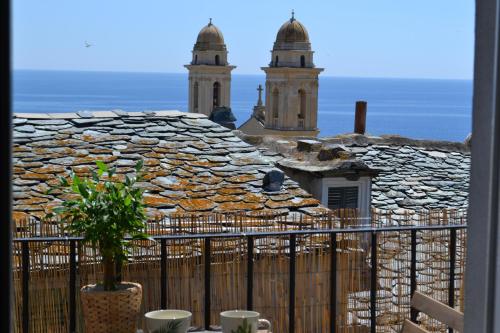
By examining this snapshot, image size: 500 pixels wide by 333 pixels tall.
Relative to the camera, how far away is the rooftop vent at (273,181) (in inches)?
354

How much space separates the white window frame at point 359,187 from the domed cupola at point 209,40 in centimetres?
4143

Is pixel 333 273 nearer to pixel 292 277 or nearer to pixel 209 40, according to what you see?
pixel 292 277

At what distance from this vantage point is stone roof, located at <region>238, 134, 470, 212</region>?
14.2 meters

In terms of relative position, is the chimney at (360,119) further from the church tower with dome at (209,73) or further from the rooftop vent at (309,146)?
the church tower with dome at (209,73)

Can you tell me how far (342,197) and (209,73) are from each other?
42.5m

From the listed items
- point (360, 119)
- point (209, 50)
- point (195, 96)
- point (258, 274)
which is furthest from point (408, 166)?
point (195, 96)

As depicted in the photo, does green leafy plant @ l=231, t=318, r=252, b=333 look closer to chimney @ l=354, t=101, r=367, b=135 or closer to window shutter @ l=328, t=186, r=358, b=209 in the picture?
window shutter @ l=328, t=186, r=358, b=209

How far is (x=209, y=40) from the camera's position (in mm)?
52406

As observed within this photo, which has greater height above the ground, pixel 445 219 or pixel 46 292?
pixel 445 219

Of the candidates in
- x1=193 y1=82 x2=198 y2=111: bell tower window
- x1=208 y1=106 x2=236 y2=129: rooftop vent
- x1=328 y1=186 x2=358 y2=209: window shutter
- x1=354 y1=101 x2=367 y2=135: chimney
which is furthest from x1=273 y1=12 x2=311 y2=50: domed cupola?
x1=328 y1=186 x2=358 y2=209: window shutter

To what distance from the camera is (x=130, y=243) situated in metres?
3.45

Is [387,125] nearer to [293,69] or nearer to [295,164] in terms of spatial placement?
[293,69]

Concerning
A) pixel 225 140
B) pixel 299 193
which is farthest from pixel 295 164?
pixel 299 193
